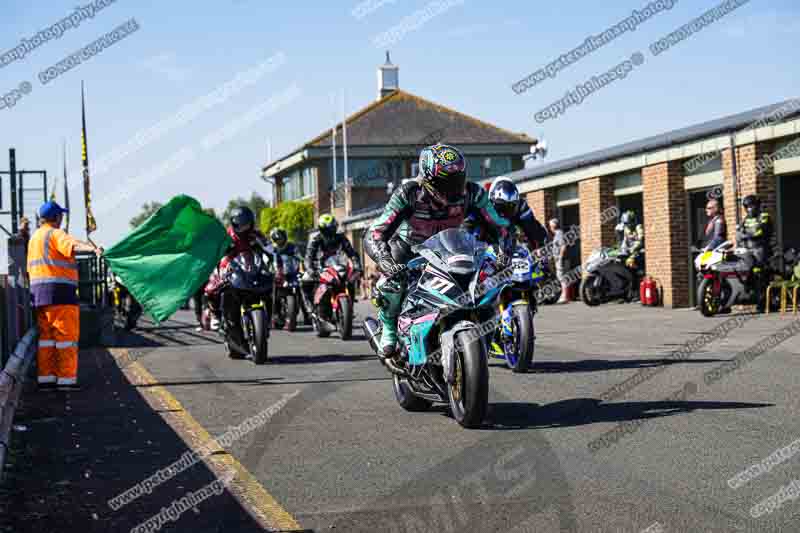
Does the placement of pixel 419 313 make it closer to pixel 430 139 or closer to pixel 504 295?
pixel 504 295

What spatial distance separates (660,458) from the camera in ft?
20.1

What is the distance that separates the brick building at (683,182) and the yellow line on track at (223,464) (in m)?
12.5

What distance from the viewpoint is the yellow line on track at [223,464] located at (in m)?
5.09

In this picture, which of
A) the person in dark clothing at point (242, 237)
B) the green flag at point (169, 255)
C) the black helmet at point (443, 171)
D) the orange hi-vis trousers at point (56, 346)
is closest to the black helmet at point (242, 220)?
the person in dark clothing at point (242, 237)

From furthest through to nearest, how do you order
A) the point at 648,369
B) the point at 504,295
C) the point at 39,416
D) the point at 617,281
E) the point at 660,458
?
the point at 617,281, the point at 504,295, the point at 648,369, the point at 39,416, the point at 660,458

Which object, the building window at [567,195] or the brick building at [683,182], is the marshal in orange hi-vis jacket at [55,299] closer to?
the brick building at [683,182]

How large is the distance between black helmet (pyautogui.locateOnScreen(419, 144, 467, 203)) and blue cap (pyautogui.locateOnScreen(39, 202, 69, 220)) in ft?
15.4

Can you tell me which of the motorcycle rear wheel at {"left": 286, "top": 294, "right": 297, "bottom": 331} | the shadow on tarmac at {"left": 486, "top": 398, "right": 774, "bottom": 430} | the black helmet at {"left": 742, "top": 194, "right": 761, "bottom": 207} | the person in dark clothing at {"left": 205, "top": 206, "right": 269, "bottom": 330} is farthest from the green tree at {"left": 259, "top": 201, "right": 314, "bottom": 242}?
the shadow on tarmac at {"left": 486, "top": 398, "right": 774, "bottom": 430}

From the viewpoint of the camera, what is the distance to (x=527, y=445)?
21.8 ft

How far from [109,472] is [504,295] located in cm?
576

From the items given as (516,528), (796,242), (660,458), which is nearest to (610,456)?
(660,458)

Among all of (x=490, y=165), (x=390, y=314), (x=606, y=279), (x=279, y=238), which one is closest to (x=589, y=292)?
(x=606, y=279)

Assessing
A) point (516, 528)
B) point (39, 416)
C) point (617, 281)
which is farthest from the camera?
point (617, 281)

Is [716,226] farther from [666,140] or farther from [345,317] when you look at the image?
[345,317]
